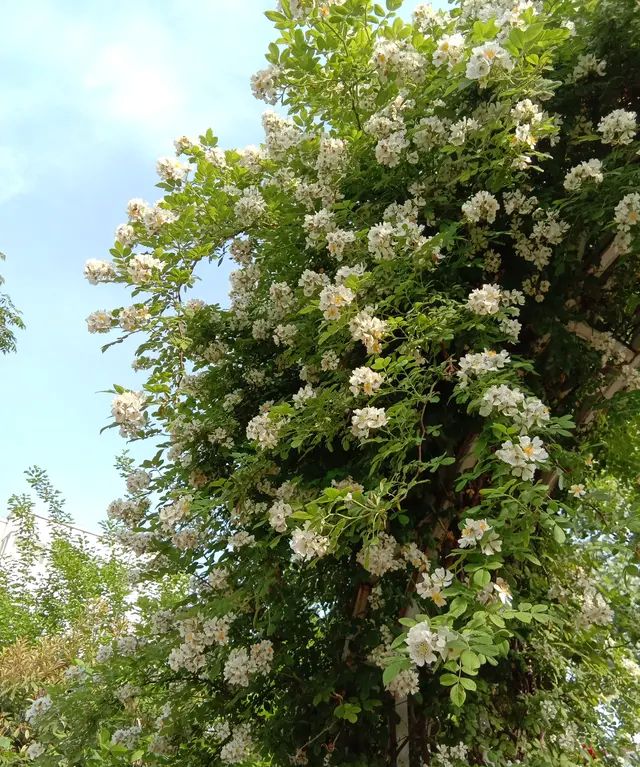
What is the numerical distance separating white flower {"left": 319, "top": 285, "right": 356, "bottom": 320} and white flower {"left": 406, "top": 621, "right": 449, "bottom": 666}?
2.75 feet

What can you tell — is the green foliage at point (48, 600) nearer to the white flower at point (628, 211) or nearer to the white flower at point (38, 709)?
the white flower at point (38, 709)

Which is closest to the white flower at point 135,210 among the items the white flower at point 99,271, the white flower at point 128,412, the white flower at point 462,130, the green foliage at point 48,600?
the white flower at point 99,271

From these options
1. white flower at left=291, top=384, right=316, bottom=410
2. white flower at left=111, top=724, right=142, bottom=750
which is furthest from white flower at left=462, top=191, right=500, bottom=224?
white flower at left=111, top=724, right=142, bottom=750

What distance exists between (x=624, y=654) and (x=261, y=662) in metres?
1.50

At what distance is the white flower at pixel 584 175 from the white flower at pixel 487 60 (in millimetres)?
355

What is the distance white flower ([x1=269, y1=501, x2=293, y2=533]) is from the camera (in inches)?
65.6

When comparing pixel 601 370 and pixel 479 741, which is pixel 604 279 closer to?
pixel 601 370

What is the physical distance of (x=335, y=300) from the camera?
5.46 ft

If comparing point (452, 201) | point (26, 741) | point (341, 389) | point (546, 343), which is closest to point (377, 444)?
point (341, 389)

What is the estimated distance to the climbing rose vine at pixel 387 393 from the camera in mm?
1677

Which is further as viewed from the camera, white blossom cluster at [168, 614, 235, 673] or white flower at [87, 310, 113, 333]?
white flower at [87, 310, 113, 333]

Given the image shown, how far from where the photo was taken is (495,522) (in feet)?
4.37

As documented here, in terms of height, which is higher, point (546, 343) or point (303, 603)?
point (546, 343)

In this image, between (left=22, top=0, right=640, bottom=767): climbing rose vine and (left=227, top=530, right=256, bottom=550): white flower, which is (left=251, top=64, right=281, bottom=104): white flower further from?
(left=227, top=530, right=256, bottom=550): white flower
